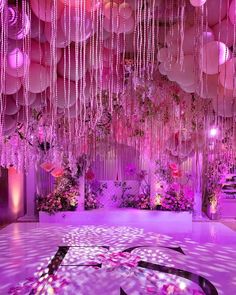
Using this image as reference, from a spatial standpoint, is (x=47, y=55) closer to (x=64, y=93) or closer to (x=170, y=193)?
(x=64, y=93)

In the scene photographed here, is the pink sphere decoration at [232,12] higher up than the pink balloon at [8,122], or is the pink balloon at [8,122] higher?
the pink sphere decoration at [232,12]

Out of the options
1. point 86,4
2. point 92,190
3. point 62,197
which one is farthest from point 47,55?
point 92,190

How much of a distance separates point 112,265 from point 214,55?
6.86ft

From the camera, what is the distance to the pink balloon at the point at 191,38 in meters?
2.08

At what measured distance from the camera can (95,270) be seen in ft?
10.2

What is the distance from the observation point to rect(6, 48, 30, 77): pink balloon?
2002 millimetres

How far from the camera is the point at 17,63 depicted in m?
2.01

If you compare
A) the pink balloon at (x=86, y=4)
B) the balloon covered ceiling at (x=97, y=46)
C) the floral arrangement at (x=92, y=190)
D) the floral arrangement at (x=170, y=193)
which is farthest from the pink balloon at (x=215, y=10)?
the floral arrangement at (x=92, y=190)

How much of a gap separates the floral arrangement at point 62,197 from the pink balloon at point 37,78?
5.39m

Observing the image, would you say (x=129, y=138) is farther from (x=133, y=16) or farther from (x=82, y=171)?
(x=133, y=16)

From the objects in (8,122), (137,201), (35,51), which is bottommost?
(137,201)

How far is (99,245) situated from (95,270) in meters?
0.93

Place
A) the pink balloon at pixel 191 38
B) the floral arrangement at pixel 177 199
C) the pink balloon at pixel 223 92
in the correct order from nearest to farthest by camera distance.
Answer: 1. the pink balloon at pixel 191 38
2. the pink balloon at pixel 223 92
3. the floral arrangement at pixel 177 199

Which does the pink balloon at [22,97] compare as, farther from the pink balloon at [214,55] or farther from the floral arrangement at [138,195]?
the floral arrangement at [138,195]
